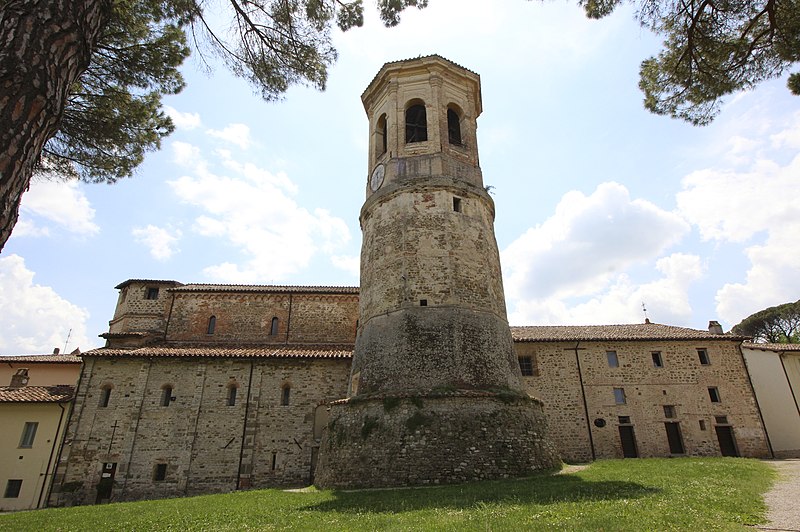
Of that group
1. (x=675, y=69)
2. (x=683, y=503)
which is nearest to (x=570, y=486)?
(x=683, y=503)

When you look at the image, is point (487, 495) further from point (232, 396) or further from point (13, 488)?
point (13, 488)

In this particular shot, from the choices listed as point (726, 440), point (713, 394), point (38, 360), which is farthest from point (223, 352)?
point (726, 440)

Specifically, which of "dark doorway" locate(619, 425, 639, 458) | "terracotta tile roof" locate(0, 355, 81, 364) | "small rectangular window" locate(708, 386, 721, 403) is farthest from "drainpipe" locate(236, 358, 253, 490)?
"small rectangular window" locate(708, 386, 721, 403)

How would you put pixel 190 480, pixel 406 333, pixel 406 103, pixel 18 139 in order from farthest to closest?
1. pixel 406 103
2. pixel 190 480
3. pixel 406 333
4. pixel 18 139

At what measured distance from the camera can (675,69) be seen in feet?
31.5

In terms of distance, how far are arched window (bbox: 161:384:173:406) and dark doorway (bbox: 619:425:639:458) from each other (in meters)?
20.0

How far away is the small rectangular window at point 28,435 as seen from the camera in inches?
701

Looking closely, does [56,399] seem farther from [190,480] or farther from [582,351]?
[582,351]

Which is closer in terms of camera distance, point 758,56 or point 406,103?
point 758,56

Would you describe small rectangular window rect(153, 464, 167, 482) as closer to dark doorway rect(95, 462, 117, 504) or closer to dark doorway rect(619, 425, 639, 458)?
dark doorway rect(95, 462, 117, 504)

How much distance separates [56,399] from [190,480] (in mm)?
6929

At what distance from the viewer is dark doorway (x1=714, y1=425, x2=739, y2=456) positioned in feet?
67.2

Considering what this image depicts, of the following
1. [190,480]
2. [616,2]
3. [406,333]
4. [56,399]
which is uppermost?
[616,2]

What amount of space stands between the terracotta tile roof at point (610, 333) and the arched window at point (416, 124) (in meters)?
10.6
